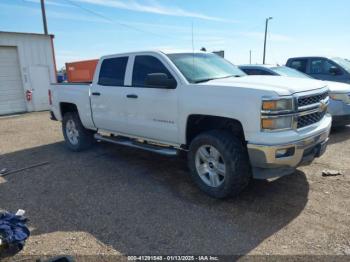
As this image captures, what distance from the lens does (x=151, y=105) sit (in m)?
4.79

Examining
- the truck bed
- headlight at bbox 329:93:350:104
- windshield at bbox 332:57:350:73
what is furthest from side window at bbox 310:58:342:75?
the truck bed

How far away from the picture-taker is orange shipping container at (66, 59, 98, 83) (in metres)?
15.0

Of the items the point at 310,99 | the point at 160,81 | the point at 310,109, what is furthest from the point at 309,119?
the point at 160,81

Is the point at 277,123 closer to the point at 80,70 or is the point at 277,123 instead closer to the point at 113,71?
the point at 113,71

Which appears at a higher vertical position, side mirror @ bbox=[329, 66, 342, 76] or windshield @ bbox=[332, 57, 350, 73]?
windshield @ bbox=[332, 57, 350, 73]

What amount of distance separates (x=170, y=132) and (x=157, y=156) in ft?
5.88

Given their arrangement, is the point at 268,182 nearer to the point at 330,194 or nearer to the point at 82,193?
the point at 330,194

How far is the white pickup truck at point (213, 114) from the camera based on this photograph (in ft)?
11.6

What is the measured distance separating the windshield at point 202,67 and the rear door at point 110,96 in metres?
1.13

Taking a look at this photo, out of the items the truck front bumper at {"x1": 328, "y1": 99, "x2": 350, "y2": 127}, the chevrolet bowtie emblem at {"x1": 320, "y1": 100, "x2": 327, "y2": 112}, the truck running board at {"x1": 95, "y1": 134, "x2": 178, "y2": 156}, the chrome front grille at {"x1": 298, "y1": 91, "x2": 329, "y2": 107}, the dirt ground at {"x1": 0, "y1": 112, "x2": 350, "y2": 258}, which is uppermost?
the chrome front grille at {"x1": 298, "y1": 91, "x2": 329, "y2": 107}

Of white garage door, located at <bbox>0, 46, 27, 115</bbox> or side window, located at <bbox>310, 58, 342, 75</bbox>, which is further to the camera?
white garage door, located at <bbox>0, 46, 27, 115</bbox>

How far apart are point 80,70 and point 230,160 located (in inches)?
529

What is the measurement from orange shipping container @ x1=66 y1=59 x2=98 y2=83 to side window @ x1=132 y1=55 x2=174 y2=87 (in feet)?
33.7

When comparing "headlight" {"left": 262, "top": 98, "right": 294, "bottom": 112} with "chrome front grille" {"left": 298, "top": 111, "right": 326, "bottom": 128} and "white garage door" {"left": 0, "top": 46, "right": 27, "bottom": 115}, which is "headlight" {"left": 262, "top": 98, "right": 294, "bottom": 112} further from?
"white garage door" {"left": 0, "top": 46, "right": 27, "bottom": 115}
